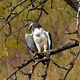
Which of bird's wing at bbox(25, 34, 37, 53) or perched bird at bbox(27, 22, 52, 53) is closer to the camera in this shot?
perched bird at bbox(27, 22, 52, 53)

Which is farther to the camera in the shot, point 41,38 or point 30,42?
point 30,42

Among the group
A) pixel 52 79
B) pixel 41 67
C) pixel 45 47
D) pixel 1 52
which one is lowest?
pixel 52 79

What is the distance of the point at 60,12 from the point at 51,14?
35 centimetres

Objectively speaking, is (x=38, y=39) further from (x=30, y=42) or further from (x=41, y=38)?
(x=30, y=42)

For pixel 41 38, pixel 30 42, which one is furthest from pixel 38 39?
pixel 30 42

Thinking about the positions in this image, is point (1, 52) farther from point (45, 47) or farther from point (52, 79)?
point (52, 79)

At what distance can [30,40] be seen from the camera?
4.90m

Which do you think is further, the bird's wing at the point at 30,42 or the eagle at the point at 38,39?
the bird's wing at the point at 30,42

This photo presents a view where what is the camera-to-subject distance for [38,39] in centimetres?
482

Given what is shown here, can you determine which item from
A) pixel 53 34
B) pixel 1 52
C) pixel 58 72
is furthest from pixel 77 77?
pixel 1 52

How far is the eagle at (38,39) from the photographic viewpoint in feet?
15.6

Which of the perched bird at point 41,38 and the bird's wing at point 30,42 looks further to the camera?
the bird's wing at point 30,42

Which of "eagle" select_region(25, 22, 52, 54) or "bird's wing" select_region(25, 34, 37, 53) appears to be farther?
"bird's wing" select_region(25, 34, 37, 53)

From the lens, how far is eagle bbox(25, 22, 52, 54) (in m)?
4.75
